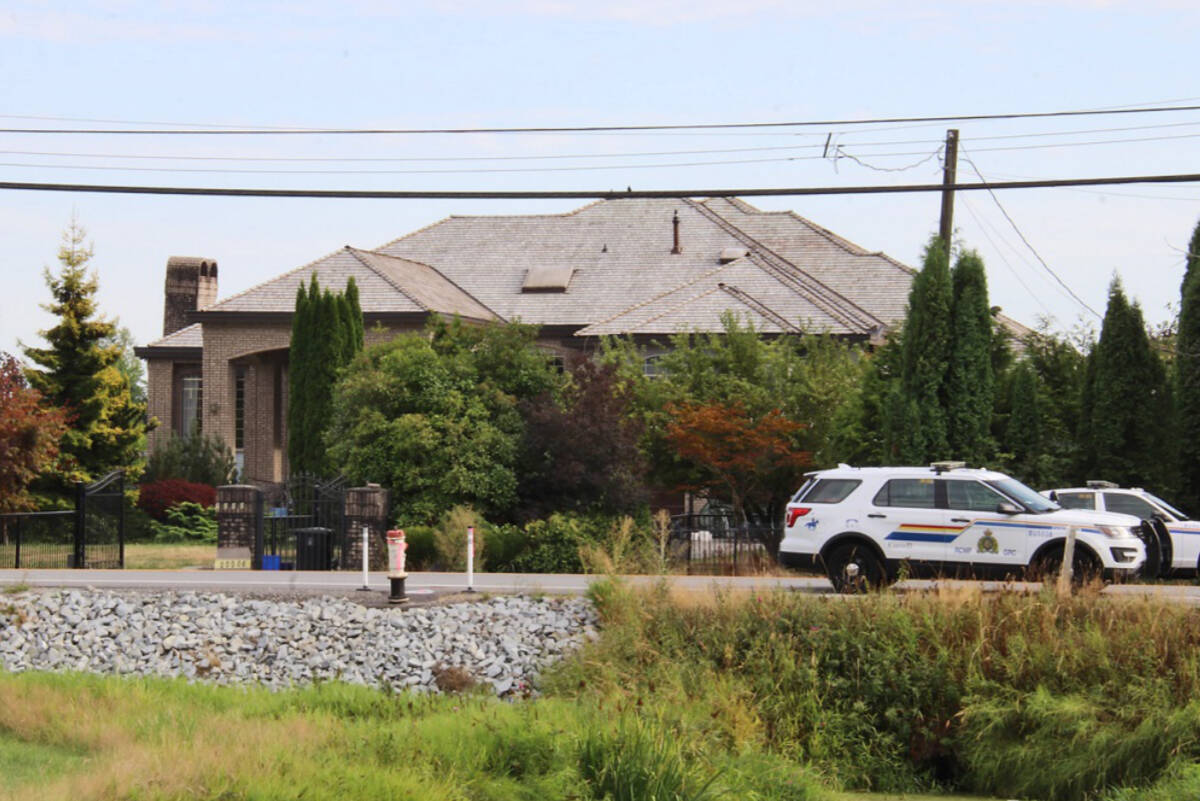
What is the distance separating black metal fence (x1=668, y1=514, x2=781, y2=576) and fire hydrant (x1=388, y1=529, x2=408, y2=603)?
25.9 feet

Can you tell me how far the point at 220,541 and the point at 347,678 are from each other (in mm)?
10524

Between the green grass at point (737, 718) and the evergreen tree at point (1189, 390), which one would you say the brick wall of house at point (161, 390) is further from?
the green grass at point (737, 718)

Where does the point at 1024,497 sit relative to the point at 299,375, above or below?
below

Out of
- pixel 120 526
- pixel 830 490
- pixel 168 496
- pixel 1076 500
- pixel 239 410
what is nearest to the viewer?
pixel 830 490

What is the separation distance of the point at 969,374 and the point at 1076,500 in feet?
15.4

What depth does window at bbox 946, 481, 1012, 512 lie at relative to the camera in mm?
18750

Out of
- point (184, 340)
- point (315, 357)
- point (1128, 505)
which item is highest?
point (184, 340)

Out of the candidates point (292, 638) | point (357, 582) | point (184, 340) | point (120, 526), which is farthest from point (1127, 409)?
point (184, 340)

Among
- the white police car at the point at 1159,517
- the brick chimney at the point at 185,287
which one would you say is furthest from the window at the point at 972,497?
the brick chimney at the point at 185,287

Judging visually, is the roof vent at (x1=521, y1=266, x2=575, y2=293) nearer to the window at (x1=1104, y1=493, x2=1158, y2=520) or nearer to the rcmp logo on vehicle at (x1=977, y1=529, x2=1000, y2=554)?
the window at (x1=1104, y1=493, x2=1158, y2=520)

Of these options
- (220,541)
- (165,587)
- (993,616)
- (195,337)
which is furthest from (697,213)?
(993,616)

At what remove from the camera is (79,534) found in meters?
27.0

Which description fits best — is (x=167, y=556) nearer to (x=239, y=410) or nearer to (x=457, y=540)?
(x=457, y=540)

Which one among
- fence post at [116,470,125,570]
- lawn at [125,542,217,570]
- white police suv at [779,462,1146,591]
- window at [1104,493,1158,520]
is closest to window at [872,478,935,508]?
white police suv at [779,462,1146,591]
